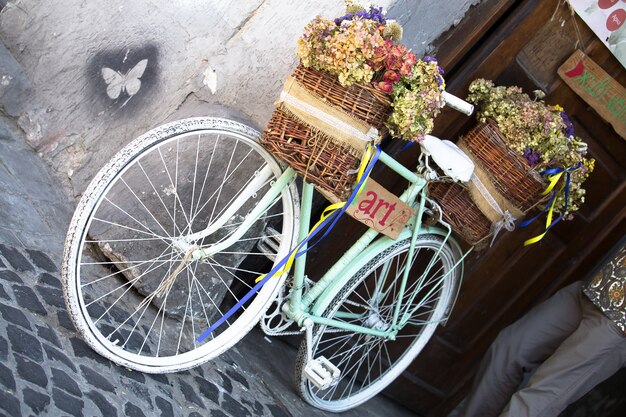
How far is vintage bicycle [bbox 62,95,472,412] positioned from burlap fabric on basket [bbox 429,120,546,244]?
0.32 feet

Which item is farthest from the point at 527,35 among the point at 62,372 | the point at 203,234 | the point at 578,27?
the point at 62,372

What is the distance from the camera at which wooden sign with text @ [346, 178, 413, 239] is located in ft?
11.6

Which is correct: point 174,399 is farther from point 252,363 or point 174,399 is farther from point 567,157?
point 567,157

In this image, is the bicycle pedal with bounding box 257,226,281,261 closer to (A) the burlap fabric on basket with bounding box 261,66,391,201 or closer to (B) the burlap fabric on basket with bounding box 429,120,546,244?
(A) the burlap fabric on basket with bounding box 261,66,391,201

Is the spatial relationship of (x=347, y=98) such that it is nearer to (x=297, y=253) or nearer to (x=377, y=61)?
(x=377, y=61)

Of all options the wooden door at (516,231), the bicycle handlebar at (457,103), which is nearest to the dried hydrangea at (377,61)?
the bicycle handlebar at (457,103)

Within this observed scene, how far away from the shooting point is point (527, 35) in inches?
170

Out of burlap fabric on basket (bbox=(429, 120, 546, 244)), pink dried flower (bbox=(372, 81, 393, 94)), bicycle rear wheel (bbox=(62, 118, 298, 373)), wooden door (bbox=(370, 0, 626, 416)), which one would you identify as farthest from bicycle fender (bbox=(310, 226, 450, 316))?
pink dried flower (bbox=(372, 81, 393, 94))

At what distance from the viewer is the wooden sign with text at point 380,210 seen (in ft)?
11.6

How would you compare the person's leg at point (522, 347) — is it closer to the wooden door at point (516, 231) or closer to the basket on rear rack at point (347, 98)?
the wooden door at point (516, 231)

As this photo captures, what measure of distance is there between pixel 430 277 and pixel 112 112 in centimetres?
205

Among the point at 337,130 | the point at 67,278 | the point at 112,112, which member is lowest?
the point at 67,278

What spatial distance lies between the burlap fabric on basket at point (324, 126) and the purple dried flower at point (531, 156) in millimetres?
843

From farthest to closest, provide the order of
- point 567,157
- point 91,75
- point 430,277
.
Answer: point 430,277 < point 91,75 < point 567,157
